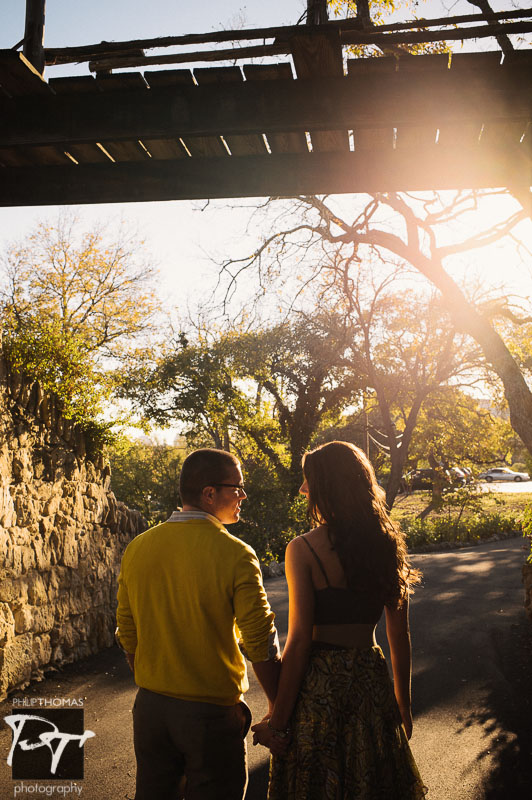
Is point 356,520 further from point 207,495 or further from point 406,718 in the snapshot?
point 406,718

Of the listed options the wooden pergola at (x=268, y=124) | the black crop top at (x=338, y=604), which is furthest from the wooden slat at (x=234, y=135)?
the black crop top at (x=338, y=604)

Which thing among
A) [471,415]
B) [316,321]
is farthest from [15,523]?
[471,415]

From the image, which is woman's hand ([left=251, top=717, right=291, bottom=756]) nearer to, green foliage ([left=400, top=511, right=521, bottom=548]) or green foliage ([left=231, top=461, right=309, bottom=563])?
green foliage ([left=231, top=461, right=309, bottom=563])

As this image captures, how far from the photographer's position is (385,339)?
58.5 ft

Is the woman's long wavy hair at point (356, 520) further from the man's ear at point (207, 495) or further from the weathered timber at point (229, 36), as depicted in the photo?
the weathered timber at point (229, 36)

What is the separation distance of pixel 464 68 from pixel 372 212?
436cm

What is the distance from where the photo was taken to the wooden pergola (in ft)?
7.74

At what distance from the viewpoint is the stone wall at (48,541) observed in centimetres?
505

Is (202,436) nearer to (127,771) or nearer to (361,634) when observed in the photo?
(127,771)

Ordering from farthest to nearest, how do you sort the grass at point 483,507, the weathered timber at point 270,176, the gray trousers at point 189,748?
the grass at point 483,507, the weathered timber at point 270,176, the gray trousers at point 189,748

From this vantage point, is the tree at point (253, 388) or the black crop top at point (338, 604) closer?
the black crop top at point (338, 604)

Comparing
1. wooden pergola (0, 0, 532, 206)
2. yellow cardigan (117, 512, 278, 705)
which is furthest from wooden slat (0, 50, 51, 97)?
yellow cardigan (117, 512, 278, 705)
